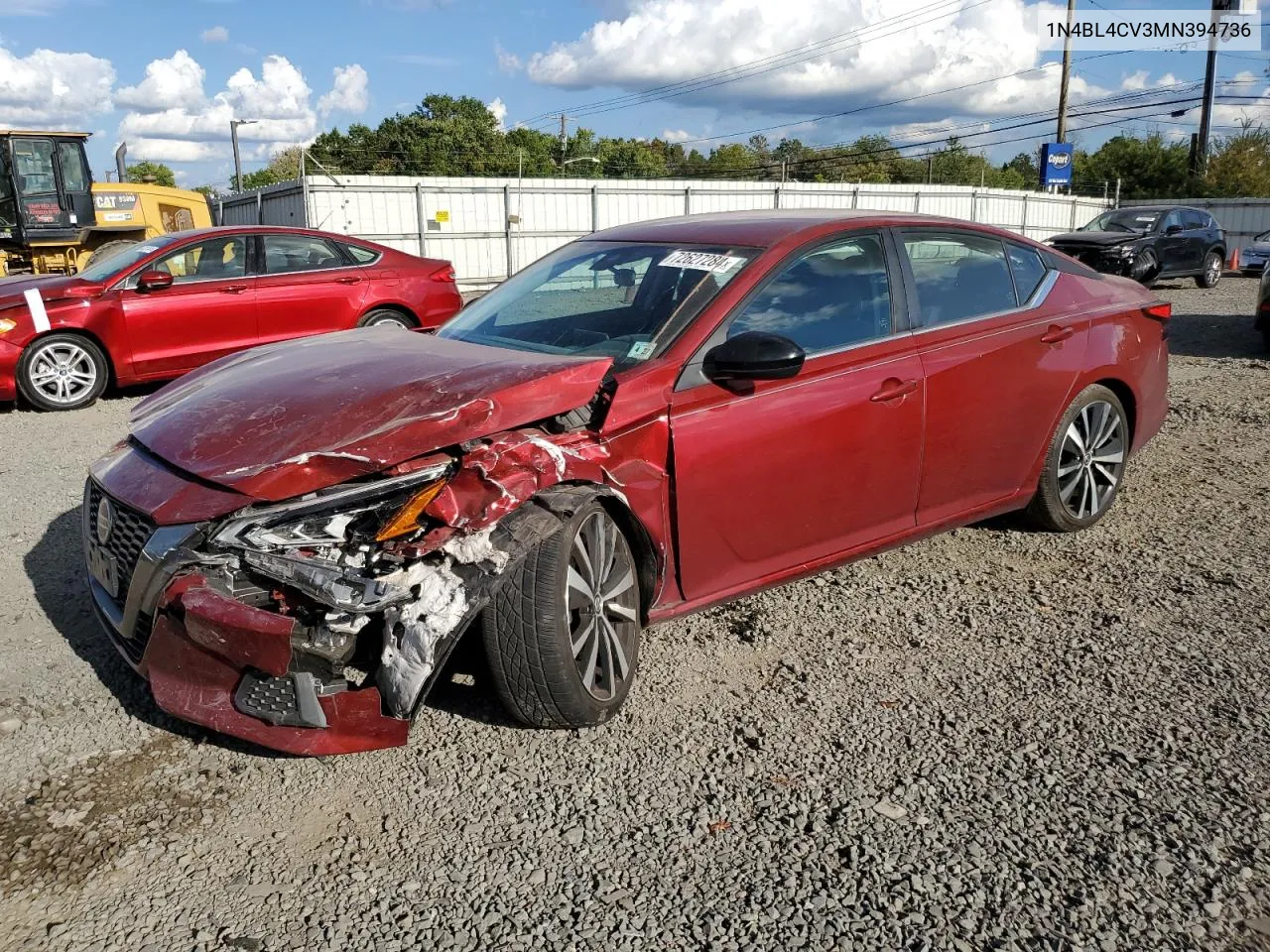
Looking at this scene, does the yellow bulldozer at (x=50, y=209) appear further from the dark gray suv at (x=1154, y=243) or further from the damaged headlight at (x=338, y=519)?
the dark gray suv at (x=1154, y=243)

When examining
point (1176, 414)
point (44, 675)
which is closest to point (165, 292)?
point (44, 675)

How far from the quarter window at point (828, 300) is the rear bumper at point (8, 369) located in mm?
7536

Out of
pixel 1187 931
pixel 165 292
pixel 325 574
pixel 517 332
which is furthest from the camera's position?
pixel 165 292

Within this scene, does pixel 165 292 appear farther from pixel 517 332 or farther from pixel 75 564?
pixel 517 332

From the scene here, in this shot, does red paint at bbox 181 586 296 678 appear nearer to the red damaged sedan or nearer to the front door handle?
the red damaged sedan

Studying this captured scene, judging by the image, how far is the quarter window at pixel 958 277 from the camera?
13.8ft

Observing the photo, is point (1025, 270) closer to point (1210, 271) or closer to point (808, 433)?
point (808, 433)

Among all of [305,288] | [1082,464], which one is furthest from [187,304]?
[1082,464]

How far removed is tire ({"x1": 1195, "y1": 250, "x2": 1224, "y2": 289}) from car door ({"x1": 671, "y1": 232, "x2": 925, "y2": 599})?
18.7 m

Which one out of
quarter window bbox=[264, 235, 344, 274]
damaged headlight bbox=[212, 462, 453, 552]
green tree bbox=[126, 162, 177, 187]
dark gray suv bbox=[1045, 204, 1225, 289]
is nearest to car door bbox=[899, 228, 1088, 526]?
damaged headlight bbox=[212, 462, 453, 552]

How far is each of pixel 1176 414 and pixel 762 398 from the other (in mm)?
5768

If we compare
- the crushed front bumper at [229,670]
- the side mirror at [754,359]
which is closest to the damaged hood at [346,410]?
the crushed front bumper at [229,670]

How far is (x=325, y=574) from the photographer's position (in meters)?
2.72

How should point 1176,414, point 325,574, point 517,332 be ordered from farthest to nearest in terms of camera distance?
point 1176,414
point 517,332
point 325,574
